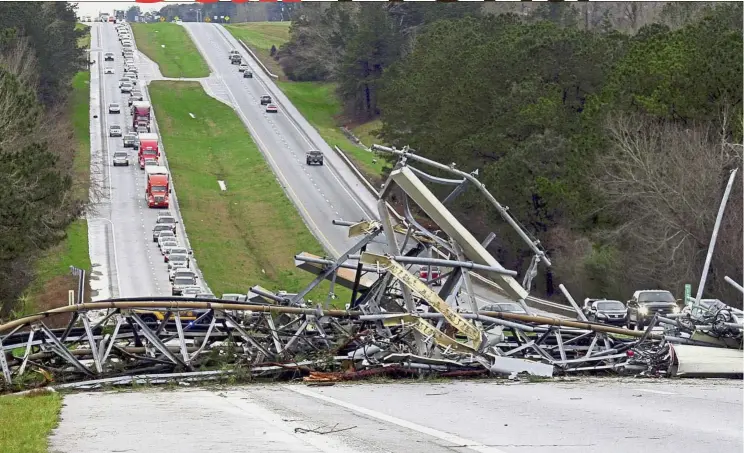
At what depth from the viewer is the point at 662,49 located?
68188 mm

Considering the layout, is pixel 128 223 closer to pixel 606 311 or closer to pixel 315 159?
pixel 315 159

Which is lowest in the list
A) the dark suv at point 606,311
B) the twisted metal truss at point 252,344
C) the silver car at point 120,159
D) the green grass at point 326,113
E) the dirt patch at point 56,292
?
the green grass at point 326,113

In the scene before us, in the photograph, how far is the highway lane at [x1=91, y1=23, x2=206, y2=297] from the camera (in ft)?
242

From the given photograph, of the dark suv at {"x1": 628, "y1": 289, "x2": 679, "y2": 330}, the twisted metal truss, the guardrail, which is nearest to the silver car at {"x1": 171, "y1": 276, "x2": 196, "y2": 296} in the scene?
the dark suv at {"x1": 628, "y1": 289, "x2": 679, "y2": 330}

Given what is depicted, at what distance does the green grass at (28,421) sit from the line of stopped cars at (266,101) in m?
99.1

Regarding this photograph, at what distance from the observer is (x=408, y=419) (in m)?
15.6

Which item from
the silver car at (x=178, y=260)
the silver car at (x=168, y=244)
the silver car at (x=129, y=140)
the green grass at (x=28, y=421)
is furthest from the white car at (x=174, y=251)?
the green grass at (x=28, y=421)

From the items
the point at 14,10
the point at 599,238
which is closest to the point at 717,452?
the point at 599,238

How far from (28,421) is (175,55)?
171 metres

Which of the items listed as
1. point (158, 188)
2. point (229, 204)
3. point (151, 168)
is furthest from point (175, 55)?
point (158, 188)

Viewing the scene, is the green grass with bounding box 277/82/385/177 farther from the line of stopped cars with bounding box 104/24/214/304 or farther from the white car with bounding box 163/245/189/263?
the white car with bounding box 163/245/189/263

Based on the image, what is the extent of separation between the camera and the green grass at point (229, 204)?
267 feet

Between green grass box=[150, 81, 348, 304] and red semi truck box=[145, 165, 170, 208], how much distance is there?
1670 millimetres

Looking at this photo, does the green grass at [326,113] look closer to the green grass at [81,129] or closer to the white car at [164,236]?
the green grass at [81,129]
